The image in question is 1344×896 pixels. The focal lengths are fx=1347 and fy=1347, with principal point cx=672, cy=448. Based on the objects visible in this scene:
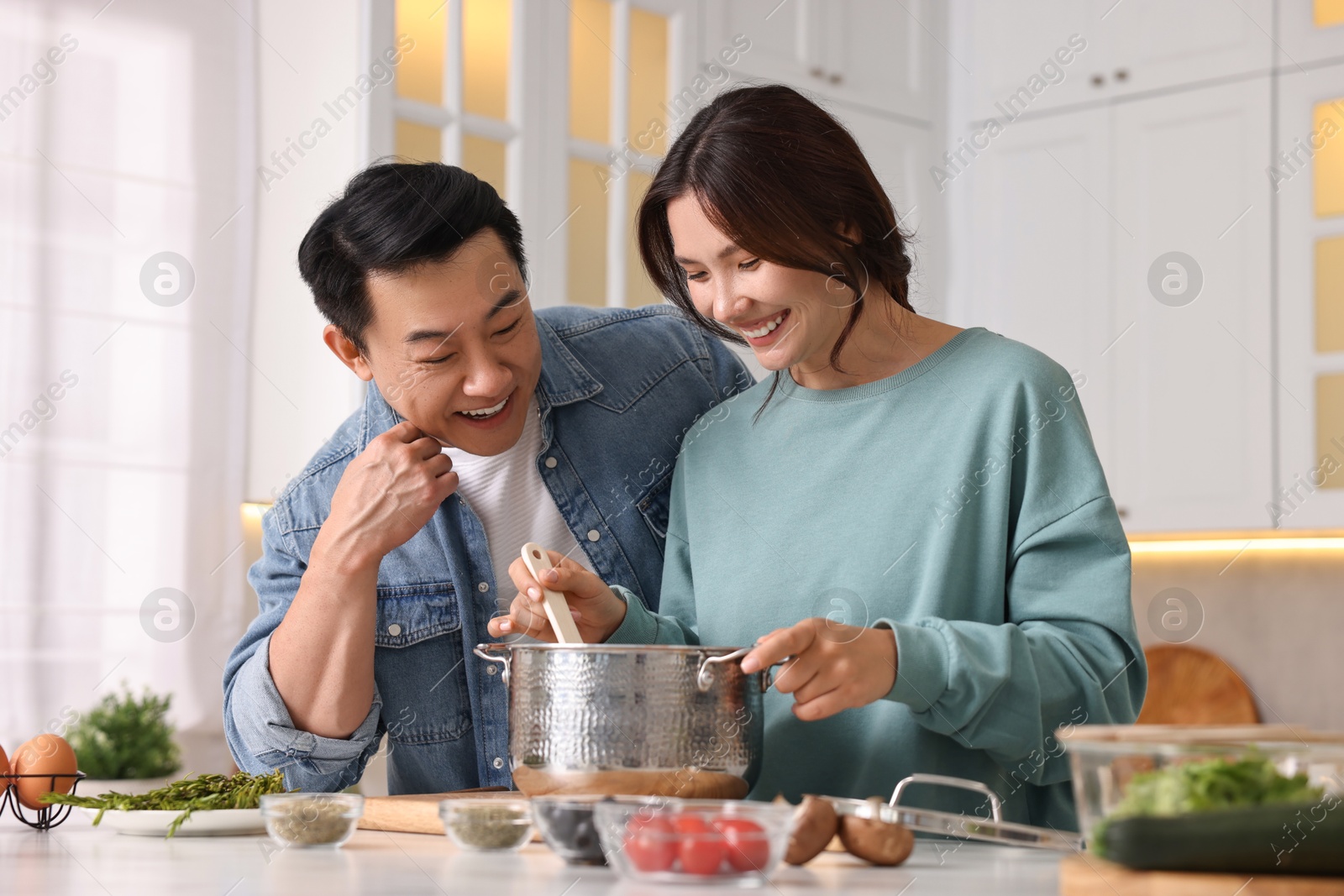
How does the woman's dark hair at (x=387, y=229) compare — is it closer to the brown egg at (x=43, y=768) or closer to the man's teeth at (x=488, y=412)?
the man's teeth at (x=488, y=412)

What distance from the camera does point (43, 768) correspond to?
1.27m

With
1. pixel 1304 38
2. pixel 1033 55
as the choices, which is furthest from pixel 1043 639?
pixel 1033 55

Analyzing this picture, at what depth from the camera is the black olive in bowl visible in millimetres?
913

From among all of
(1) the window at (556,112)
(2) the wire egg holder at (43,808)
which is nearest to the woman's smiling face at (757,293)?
(2) the wire egg holder at (43,808)

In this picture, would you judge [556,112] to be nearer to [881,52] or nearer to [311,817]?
[881,52]

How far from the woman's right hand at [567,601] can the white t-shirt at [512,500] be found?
0.34 m

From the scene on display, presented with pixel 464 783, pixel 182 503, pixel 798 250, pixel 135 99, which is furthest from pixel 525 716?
pixel 135 99

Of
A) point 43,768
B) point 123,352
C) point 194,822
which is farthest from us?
point 123,352

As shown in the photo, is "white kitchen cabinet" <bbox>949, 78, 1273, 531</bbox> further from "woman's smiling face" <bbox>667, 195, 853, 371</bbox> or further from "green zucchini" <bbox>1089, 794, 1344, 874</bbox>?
"green zucchini" <bbox>1089, 794, 1344, 874</bbox>

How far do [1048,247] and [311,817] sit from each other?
283 centimetres

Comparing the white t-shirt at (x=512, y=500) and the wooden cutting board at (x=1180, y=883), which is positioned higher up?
the white t-shirt at (x=512, y=500)

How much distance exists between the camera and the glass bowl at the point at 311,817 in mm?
1003

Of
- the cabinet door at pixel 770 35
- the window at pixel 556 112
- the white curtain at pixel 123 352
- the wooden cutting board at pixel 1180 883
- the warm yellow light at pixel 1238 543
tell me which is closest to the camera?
the wooden cutting board at pixel 1180 883

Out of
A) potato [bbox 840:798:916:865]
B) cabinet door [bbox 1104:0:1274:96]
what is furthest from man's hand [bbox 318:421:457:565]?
cabinet door [bbox 1104:0:1274:96]
